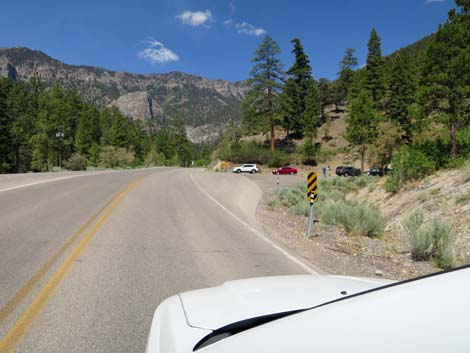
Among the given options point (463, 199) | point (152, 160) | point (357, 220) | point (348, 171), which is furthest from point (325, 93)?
point (357, 220)

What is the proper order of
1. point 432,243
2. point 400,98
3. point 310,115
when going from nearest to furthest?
1. point 432,243
2. point 400,98
3. point 310,115

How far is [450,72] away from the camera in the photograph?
15.8 m

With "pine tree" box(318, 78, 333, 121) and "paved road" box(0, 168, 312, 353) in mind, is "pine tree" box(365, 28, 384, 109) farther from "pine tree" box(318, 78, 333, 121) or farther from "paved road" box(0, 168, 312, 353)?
"paved road" box(0, 168, 312, 353)

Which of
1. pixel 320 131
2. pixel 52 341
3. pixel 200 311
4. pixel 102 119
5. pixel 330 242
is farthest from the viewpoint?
pixel 102 119

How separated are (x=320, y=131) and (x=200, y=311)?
73164 millimetres

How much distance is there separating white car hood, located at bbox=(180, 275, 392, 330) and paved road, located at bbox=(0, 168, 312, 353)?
1.30 m

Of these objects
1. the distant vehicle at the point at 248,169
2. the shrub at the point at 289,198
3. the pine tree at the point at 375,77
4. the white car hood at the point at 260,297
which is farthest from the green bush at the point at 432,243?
the pine tree at the point at 375,77

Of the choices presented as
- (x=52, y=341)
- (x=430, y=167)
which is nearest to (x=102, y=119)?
(x=430, y=167)

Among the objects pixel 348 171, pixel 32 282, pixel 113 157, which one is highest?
pixel 113 157

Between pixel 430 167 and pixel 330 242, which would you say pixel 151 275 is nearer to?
pixel 330 242

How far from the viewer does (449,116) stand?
648 inches

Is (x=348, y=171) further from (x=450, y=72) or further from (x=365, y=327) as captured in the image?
(x=365, y=327)

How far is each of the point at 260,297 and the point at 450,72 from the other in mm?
18045

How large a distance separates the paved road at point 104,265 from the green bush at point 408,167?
32.6ft
